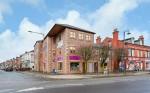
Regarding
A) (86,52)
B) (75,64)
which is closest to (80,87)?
(86,52)

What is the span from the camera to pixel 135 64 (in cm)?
5669

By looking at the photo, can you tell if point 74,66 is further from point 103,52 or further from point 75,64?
point 103,52

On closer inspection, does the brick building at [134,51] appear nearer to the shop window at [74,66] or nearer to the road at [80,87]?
the shop window at [74,66]

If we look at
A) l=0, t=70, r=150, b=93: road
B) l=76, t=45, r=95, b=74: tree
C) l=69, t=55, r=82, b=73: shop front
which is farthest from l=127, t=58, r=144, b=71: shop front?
l=0, t=70, r=150, b=93: road

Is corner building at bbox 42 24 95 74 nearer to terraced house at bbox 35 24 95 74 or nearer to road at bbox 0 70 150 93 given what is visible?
terraced house at bbox 35 24 95 74

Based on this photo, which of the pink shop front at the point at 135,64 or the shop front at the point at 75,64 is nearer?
the shop front at the point at 75,64

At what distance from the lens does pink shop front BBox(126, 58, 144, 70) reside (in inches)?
2158

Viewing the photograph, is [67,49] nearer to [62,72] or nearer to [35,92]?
[62,72]

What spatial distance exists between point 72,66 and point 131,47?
20756 millimetres

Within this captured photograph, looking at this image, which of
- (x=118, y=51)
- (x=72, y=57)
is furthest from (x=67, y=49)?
(x=118, y=51)

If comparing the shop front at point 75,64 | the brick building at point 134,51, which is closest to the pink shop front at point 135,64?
the brick building at point 134,51

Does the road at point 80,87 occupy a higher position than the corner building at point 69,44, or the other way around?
the corner building at point 69,44

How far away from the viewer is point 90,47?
40.7 m

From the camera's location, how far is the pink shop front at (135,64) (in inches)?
2158
